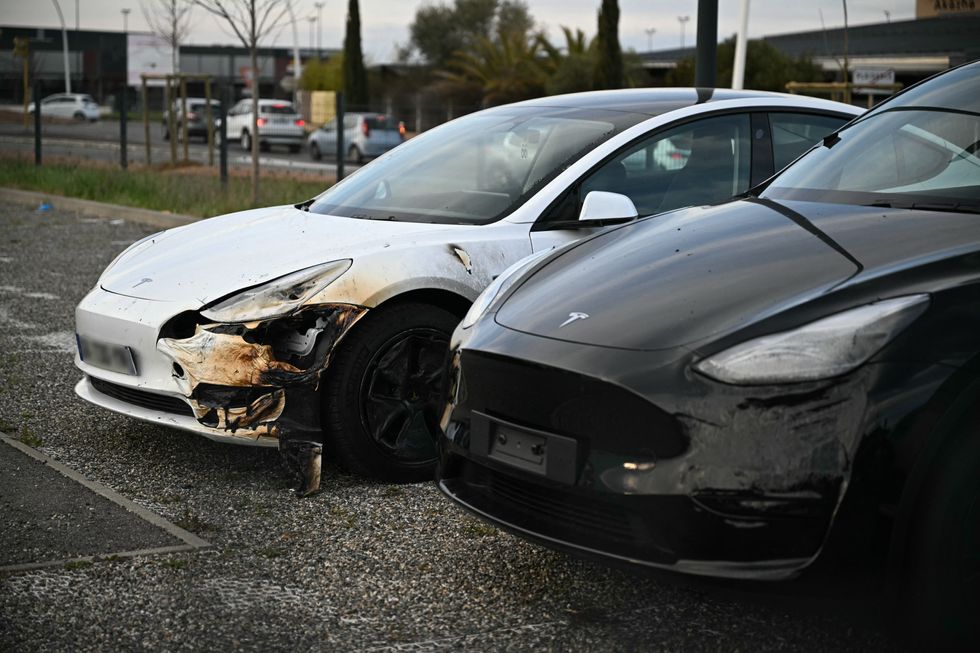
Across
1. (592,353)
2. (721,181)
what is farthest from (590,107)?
(592,353)

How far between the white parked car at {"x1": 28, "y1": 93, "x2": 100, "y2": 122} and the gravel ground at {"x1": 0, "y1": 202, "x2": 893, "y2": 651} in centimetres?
6035

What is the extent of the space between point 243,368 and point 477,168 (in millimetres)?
1547

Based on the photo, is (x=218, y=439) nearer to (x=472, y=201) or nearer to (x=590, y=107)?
(x=472, y=201)

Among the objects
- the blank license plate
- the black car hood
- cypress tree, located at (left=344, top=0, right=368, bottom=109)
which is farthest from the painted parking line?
cypress tree, located at (left=344, top=0, right=368, bottom=109)

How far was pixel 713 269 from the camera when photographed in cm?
319

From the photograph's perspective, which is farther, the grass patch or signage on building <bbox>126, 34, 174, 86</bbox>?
signage on building <bbox>126, 34, 174, 86</bbox>

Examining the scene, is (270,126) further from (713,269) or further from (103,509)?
(713,269)

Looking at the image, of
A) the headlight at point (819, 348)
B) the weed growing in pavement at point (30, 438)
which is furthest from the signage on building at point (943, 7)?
the headlight at point (819, 348)

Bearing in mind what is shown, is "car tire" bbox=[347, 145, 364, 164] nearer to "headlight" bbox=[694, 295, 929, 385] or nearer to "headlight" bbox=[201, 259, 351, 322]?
"headlight" bbox=[201, 259, 351, 322]

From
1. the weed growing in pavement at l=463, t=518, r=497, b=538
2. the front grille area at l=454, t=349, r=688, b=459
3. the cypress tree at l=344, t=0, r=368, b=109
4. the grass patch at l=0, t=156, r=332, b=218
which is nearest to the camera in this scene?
the front grille area at l=454, t=349, r=688, b=459

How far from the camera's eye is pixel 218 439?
430cm

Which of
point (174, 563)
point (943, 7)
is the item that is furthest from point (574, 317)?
point (943, 7)

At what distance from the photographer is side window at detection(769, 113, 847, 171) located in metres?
5.33

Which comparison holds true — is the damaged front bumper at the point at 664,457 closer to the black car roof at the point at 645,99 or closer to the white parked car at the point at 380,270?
the white parked car at the point at 380,270
